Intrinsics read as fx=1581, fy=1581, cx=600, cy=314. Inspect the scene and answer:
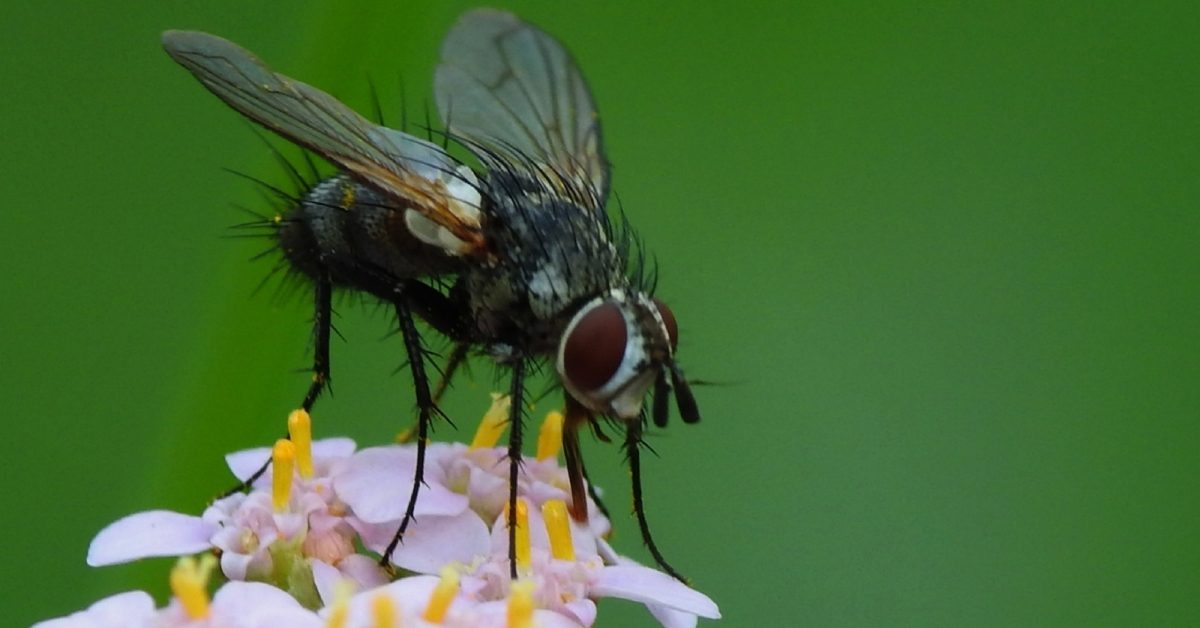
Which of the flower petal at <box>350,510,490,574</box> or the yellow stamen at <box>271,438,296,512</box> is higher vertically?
the yellow stamen at <box>271,438,296,512</box>

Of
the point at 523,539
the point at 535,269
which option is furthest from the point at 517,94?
the point at 523,539

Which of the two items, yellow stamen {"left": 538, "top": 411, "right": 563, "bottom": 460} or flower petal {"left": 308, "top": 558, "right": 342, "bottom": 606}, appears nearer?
flower petal {"left": 308, "top": 558, "right": 342, "bottom": 606}

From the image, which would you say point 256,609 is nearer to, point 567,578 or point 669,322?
point 567,578

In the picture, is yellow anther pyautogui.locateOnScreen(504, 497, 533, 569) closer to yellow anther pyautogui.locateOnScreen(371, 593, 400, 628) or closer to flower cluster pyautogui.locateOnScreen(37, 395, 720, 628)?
flower cluster pyautogui.locateOnScreen(37, 395, 720, 628)

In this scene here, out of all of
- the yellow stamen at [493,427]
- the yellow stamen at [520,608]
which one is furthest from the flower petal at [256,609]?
the yellow stamen at [493,427]

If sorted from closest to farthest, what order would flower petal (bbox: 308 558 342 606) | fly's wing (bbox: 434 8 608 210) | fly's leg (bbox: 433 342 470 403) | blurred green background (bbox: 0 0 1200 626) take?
flower petal (bbox: 308 558 342 606), fly's leg (bbox: 433 342 470 403), fly's wing (bbox: 434 8 608 210), blurred green background (bbox: 0 0 1200 626)

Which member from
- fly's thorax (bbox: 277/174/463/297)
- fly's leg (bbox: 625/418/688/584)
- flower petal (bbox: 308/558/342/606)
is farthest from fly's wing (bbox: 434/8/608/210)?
flower petal (bbox: 308/558/342/606)

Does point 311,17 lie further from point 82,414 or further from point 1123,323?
point 1123,323
